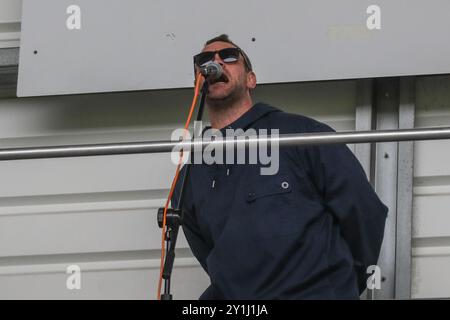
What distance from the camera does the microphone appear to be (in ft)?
9.65

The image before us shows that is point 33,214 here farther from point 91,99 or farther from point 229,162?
point 229,162

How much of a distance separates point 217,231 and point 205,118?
737 mm

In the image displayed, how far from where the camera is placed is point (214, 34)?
11.9 ft

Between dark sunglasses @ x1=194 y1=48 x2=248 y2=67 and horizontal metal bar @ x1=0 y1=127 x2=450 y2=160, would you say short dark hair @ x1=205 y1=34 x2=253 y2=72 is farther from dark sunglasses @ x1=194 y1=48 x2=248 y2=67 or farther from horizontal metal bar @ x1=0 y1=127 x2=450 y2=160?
horizontal metal bar @ x1=0 y1=127 x2=450 y2=160

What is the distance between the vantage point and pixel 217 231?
3.09 meters

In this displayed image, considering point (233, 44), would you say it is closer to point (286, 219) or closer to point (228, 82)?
point (228, 82)

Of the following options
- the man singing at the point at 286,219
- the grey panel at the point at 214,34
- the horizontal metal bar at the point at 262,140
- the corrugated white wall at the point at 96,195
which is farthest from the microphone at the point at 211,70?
the corrugated white wall at the point at 96,195

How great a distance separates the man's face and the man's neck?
21 millimetres

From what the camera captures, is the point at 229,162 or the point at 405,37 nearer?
the point at 229,162

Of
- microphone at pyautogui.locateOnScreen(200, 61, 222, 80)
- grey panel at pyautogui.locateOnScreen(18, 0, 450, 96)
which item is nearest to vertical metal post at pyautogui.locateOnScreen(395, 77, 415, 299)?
grey panel at pyautogui.locateOnScreen(18, 0, 450, 96)

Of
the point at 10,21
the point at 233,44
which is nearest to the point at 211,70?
the point at 233,44

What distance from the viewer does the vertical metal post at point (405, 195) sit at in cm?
354
